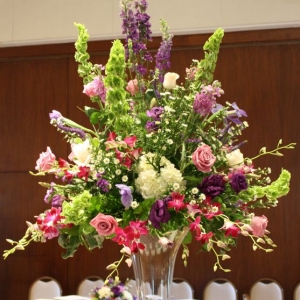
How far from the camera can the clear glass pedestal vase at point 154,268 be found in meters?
1.89

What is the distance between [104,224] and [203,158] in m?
0.35

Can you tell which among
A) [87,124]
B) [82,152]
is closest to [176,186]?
[82,152]

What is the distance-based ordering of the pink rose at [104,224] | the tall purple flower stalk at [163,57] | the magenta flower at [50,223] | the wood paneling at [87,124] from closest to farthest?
→ the pink rose at [104,224]
the magenta flower at [50,223]
the tall purple flower stalk at [163,57]
the wood paneling at [87,124]

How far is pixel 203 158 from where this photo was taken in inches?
73.0

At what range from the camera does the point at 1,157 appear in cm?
775

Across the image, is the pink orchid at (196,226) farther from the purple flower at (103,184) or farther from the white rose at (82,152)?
the white rose at (82,152)

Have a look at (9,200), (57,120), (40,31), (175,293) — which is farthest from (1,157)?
(57,120)

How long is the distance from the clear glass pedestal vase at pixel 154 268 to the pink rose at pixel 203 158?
223 millimetres

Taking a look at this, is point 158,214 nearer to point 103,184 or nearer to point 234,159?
point 103,184

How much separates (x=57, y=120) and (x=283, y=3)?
217 inches

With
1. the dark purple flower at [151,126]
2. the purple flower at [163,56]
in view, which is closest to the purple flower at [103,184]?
the dark purple flower at [151,126]

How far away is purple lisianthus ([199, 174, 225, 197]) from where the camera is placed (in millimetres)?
1860

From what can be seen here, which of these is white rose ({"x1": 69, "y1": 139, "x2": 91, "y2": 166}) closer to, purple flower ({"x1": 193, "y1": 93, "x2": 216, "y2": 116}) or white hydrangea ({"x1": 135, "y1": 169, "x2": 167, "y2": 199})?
white hydrangea ({"x1": 135, "y1": 169, "x2": 167, "y2": 199})

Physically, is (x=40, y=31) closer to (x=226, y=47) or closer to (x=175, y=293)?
(x=226, y=47)
